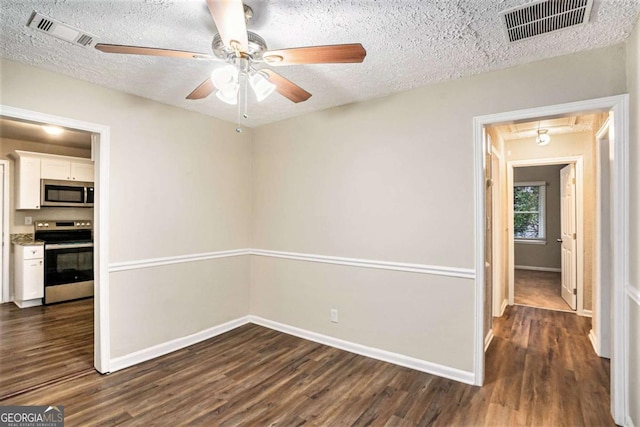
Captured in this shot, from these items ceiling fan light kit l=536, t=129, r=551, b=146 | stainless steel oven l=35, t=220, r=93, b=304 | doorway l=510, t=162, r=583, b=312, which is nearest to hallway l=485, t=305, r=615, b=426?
ceiling fan light kit l=536, t=129, r=551, b=146

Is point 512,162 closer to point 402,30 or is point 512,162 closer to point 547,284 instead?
point 547,284

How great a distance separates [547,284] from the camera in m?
6.23

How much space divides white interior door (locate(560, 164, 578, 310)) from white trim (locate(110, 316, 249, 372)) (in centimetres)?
455

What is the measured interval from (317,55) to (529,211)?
816 centimetres

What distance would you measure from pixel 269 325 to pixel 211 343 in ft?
2.32

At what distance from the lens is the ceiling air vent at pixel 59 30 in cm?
179

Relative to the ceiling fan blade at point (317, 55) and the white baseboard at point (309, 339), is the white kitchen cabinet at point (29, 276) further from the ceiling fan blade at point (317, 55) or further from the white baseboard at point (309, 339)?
the ceiling fan blade at point (317, 55)

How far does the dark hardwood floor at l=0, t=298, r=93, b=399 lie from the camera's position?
2.65m

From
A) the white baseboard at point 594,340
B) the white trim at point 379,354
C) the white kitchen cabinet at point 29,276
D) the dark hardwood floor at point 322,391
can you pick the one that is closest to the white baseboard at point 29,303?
the white kitchen cabinet at point 29,276

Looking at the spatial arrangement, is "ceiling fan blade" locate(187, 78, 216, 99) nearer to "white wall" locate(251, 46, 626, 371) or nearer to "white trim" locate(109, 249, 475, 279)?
"white wall" locate(251, 46, 626, 371)

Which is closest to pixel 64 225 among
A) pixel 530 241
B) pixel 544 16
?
pixel 544 16

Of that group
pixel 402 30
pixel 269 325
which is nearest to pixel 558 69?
pixel 402 30

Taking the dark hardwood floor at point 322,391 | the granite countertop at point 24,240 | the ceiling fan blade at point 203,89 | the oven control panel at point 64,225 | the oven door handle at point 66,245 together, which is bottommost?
the dark hardwood floor at point 322,391

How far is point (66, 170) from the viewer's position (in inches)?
204
